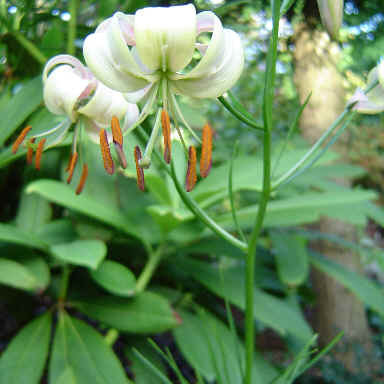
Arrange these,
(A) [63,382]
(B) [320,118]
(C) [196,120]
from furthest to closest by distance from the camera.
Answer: (B) [320,118] → (C) [196,120] → (A) [63,382]

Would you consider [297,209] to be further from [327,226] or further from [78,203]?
[327,226]

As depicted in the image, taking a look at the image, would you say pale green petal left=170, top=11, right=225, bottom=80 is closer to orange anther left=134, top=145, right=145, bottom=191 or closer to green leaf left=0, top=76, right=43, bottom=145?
orange anther left=134, top=145, right=145, bottom=191

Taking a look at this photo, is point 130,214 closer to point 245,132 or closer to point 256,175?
point 256,175

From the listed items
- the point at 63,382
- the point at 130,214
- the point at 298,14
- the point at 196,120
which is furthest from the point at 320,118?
the point at 63,382

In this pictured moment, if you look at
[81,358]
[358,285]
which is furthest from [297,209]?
[81,358]

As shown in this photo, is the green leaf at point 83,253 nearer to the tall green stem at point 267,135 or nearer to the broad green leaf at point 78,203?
the broad green leaf at point 78,203

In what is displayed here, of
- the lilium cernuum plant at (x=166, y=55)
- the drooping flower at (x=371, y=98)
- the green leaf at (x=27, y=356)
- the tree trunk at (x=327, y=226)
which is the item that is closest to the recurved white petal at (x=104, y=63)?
the lilium cernuum plant at (x=166, y=55)

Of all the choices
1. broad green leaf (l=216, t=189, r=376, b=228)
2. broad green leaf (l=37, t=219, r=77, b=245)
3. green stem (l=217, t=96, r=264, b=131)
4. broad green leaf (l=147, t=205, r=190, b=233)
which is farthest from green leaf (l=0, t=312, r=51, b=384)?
green stem (l=217, t=96, r=264, b=131)
